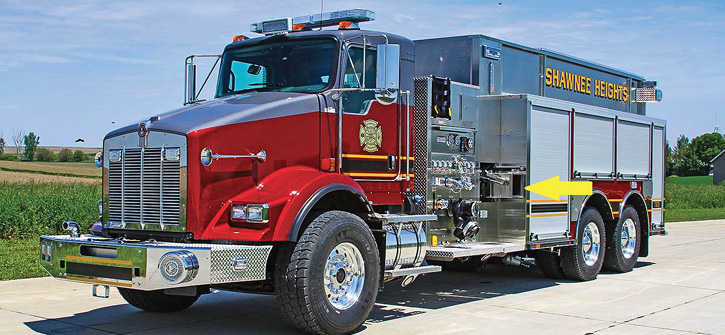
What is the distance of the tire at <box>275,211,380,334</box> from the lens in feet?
22.0

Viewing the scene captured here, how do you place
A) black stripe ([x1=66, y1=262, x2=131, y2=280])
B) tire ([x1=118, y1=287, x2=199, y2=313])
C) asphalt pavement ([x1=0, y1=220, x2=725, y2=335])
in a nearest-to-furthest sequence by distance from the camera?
black stripe ([x1=66, y1=262, x2=131, y2=280]), asphalt pavement ([x1=0, y1=220, x2=725, y2=335]), tire ([x1=118, y1=287, x2=199, y2=313])

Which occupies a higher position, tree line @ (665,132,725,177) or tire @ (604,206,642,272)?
tree line @ (665,132,725,177)

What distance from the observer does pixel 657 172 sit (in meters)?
13.6

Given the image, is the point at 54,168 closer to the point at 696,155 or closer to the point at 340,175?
the point at 340,175

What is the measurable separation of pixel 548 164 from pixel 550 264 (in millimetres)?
1684

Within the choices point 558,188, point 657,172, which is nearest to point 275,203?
point 558,188

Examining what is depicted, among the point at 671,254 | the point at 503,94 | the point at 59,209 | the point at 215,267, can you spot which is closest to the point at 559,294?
the point at 503,94

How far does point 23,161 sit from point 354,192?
42433mm

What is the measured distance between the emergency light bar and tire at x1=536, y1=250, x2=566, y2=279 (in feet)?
15.8

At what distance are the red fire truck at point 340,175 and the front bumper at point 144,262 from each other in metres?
0.01

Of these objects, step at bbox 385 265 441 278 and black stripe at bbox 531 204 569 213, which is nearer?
step at bbox 385 265 441 278

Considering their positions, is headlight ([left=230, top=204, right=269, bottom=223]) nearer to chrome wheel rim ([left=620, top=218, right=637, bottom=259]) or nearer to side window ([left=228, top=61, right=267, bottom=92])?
side window ([left=228, top=61, right=267, bottom=92])

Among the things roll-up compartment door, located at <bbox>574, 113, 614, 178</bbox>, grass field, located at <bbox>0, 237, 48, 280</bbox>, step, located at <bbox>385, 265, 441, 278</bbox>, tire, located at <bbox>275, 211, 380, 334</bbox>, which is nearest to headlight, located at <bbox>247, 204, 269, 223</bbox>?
tire, located at <bbox>275, 211, 380, 334</bbox>

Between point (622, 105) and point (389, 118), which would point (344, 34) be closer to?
point (389, 118)
